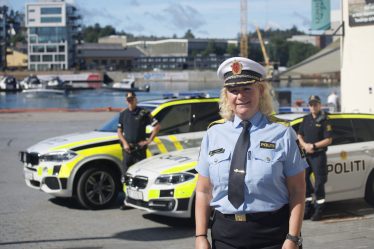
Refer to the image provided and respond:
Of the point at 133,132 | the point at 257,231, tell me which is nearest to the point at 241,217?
the point at 257,231

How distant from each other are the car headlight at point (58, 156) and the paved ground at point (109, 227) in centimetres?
77

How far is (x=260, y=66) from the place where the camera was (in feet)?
11.8

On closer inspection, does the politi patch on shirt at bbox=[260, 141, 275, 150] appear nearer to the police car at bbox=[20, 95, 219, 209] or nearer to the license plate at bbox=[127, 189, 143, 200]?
the license plate at bbox=[127, 189, 143, 200]

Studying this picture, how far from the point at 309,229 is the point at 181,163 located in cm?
181

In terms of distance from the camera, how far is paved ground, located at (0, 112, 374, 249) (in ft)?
24.8

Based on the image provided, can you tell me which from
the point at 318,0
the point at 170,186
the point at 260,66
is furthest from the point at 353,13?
the point at 260,66

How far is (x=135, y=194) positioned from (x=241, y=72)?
5222mm

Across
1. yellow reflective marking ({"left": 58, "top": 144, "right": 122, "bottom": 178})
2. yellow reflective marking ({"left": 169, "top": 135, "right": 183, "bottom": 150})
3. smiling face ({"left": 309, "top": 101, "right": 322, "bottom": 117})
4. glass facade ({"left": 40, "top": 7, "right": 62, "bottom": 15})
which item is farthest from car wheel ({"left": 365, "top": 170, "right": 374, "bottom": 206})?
glass facade ({"left": 40, "top": 7, "right": 62, "bottom": 15})

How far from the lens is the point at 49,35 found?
193000 millimetres

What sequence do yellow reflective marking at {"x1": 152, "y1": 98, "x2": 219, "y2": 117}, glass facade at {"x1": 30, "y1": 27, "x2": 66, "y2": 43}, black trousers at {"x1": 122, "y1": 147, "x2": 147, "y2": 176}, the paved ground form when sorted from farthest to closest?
glass facade at {"x1": 30, "y1": 27, "x2": 66, "y2": 43}, yellow reflective marking at {"x1": 152, "y1": 98, "x2": 219, "y2": 117}, black trousers at {"x1": 122, "y1": 147, "x2": 147, "y2": 176}, the paved ground

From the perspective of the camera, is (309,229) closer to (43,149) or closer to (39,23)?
(43,149)

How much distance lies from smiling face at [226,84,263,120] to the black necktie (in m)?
0.16

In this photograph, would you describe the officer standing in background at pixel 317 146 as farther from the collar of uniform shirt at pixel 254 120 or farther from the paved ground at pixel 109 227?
the collar of uniform shirt at pixel 254 120

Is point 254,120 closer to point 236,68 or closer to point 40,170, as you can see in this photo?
point 236,68
